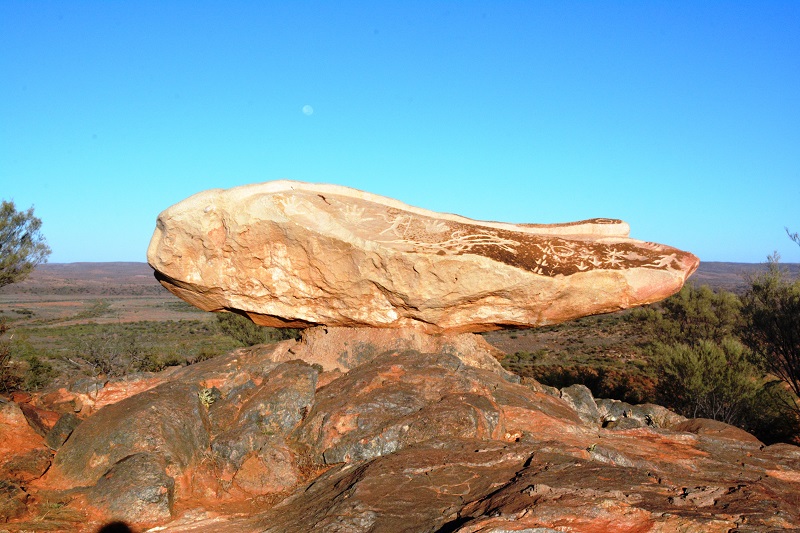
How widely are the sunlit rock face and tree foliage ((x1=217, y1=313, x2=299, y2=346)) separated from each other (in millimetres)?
14383

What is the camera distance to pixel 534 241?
28.0 ft

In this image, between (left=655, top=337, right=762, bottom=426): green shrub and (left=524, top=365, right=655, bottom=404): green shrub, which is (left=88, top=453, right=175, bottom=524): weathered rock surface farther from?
(left=524, top=365, right=655, bottom=404): green shrub

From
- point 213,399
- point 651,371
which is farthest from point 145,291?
point 213,399

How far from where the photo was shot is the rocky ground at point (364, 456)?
4.72 metres

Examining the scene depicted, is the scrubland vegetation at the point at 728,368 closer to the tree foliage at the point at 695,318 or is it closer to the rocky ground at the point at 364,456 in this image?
the tree foliage at the point at 695,318

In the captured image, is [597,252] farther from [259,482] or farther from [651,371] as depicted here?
[651,371]

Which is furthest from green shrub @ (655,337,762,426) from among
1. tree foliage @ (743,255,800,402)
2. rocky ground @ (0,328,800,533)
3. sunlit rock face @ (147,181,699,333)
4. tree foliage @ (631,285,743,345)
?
sunlit rock face @ (147,181,699,333)

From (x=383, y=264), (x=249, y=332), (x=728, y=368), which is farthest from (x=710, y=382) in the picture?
(x=249, y=332)

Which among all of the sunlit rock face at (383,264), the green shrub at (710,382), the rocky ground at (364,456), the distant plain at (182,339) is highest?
the sunlit rock face at (383,264)

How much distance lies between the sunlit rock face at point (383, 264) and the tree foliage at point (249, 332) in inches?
566

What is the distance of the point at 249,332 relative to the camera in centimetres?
2420

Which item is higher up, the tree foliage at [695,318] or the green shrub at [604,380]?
the tree foliage at [695,318]

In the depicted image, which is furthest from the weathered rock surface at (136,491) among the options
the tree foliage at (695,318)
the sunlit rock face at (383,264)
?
the tree foliage at (695,318)

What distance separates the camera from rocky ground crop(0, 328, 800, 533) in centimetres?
472
